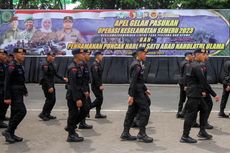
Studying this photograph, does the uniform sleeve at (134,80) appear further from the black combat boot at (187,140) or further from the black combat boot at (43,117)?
the black combat boot at (43,117)

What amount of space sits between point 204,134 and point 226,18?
11031mm

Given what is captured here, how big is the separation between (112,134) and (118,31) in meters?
10.5

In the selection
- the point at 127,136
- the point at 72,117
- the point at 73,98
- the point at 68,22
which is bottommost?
the point at 127,136

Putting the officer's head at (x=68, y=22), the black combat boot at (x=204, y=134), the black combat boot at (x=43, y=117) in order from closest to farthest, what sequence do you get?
1. the black combat boot at (x=204, y=134)
2. the black combat boot at (x=43, y=117)
3. the officer's head at (x=68, y=22)

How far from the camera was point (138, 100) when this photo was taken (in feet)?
30.2

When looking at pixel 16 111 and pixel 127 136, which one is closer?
pixel 16 111

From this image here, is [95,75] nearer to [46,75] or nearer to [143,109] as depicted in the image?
[46,75]

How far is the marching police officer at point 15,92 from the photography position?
29.5 ft

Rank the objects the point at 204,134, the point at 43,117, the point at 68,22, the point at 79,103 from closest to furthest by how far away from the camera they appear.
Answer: the point at 79,103 → the point at 204,134 → the point at 43,117 → the point at 68,22

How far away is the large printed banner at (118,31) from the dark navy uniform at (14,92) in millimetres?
10761

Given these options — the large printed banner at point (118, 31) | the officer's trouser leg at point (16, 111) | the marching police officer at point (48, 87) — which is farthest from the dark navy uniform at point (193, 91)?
the large printed banner at point (118, 31)

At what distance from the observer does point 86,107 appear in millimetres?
9188

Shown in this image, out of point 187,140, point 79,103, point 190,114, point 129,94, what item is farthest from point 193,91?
point 79,103

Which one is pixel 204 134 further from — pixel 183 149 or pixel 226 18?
pixel 226 18
